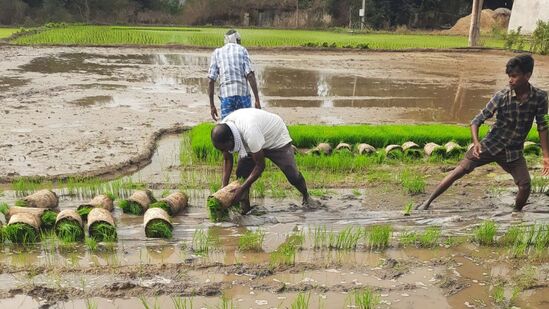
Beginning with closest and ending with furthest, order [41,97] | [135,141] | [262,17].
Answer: [135,141], [41,97], [262,17]

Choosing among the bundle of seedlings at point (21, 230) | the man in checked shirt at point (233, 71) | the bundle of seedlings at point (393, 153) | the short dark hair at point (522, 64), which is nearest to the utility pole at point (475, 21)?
the bundle of seedlings at point (393, 153)

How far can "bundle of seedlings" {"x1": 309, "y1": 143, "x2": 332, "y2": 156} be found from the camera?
7000 mm

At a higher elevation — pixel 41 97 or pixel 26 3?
pixel 26 3

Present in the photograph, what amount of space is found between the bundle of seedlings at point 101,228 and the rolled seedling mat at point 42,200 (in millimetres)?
844

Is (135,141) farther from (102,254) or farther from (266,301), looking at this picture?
(266,301)

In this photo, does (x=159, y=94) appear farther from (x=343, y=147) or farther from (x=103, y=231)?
Answer: (x=103, y=231)

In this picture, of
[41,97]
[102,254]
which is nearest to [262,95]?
[41,97]

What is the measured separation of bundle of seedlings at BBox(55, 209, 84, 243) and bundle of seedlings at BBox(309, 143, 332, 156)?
3.42m

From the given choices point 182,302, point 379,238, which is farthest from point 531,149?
point 182,302

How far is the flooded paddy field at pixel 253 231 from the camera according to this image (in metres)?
3.63

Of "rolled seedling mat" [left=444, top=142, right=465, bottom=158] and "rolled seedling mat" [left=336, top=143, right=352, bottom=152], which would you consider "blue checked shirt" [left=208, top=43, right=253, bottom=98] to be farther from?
"rolled seedling mat" [left=444, top=142, right=465, bottom=158]

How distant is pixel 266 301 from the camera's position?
3.54 metres

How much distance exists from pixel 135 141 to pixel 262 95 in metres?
5.00

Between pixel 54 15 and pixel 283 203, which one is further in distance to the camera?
pixel 54 15
